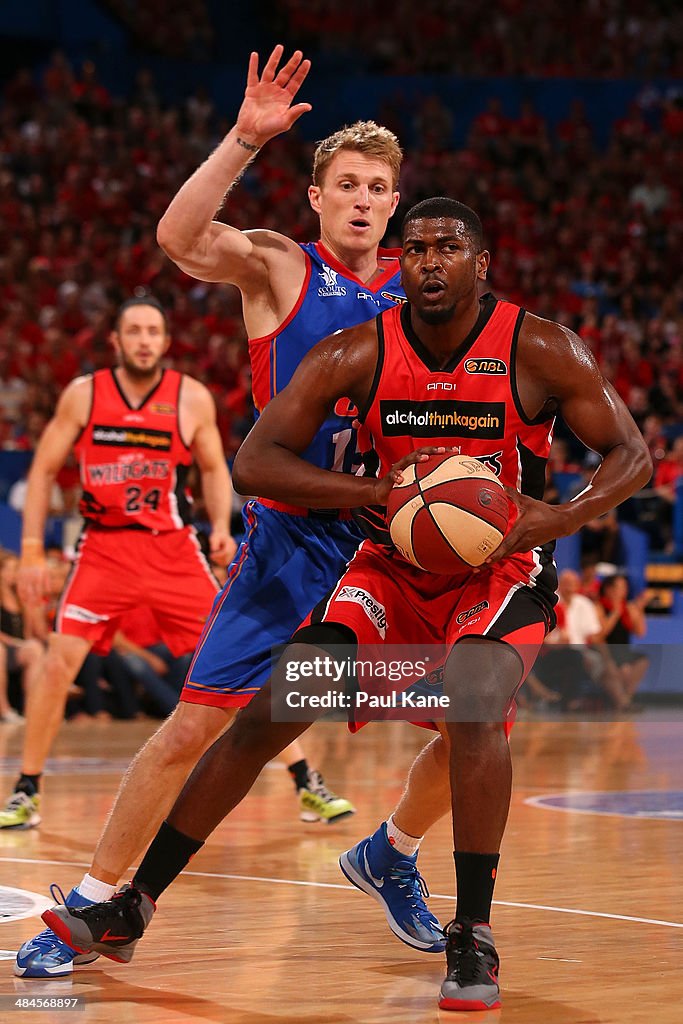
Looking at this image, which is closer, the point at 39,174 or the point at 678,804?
the point at 678,804

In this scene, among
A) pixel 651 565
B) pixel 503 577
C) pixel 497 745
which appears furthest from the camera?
pixel 651 565

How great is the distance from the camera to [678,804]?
7.95 metres

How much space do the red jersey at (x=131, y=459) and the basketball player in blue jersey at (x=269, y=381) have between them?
276 centimetres

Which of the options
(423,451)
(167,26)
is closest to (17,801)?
(423,451)

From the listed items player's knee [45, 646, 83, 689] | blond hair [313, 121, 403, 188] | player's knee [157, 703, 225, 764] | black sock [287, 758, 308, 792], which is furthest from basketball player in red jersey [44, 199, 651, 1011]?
black sock [287, 758, 308, 792]

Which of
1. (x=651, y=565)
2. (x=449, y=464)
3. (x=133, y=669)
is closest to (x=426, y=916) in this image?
(x=449, y=464)

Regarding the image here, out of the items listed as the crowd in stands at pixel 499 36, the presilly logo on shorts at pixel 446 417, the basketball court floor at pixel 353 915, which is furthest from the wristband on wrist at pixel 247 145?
the crowd in stands at pixel 499 36

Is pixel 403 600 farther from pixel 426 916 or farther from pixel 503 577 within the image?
pixel 426 916

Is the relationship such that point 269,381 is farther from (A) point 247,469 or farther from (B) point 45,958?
(B) point 45,958

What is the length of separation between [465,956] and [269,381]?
192 cm

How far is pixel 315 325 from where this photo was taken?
489 cm

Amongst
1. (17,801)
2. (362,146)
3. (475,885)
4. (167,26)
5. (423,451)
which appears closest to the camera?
(475,885)

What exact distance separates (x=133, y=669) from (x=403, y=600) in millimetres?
8719

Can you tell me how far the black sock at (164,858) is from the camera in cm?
422
